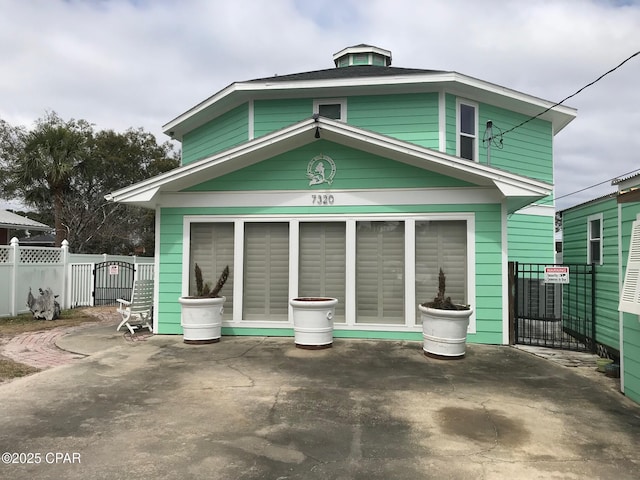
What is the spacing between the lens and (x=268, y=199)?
8.05m

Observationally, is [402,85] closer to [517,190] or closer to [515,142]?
[515,142]

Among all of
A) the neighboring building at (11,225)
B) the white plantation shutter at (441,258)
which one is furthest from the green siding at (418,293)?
the neighboring building at (11,225)

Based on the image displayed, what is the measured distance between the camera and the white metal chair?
8586 mm

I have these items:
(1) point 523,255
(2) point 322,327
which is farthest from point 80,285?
(1) point 523,255

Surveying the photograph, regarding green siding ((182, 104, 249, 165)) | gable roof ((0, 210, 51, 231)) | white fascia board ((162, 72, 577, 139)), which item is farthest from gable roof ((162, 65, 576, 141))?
gable roof ((0, 210, 51, 231))

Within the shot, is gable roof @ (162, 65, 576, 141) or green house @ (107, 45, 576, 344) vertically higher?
gable roof @ (162, 65, 576, 141)

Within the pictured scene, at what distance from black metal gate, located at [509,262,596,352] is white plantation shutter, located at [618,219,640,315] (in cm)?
235

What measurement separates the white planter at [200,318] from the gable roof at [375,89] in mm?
5307

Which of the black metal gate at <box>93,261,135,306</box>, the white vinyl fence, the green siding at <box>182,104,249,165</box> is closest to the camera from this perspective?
the green siding at <box>182,104,249,165</box>

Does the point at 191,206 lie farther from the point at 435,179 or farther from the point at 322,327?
the point at 435,179

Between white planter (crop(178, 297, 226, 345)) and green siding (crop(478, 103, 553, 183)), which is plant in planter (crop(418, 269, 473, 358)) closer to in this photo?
white planter (crop(178, 297, 226, 345))

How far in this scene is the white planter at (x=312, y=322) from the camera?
6961 millimetres

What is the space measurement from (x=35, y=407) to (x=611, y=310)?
7.90 meters

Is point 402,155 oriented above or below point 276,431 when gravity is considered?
above
